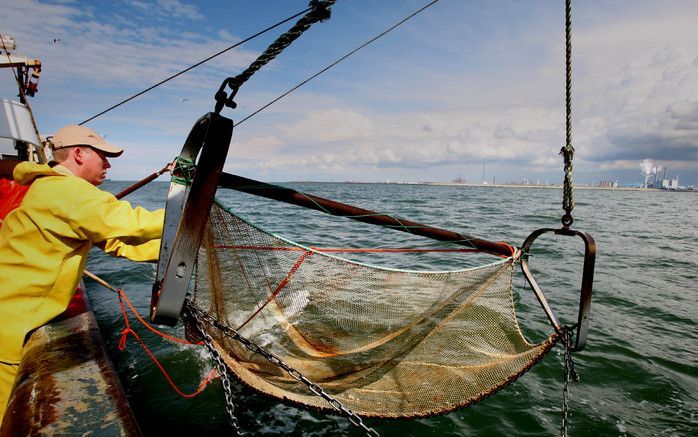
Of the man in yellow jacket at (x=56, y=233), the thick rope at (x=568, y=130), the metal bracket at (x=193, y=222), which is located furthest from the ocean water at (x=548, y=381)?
the thick rope at (x=568, y=130)

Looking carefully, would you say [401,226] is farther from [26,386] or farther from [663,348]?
[663,348]

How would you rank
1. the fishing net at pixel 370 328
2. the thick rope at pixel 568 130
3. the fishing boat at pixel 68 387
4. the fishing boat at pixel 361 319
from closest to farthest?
the fishing boat at pixel 68 387 < the thick rope at pixel 568 130 < the fishing boat at pixel 361 319 < the fishing net at pixel 370 328

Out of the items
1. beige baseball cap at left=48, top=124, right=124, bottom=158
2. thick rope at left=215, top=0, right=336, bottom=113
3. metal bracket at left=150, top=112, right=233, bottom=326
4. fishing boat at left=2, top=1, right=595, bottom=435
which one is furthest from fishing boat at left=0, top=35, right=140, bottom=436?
thick rope at left=215, top=0, right=336, bottom=113

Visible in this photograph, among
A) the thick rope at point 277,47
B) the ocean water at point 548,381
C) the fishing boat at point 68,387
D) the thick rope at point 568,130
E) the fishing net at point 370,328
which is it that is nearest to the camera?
the thick rope at point 277,47

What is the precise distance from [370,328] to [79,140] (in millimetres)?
2953

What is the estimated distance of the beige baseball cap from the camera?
2.60 metres

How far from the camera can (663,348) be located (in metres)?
6.63

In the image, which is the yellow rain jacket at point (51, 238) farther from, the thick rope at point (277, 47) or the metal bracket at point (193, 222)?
the thick rope at point (277, 47)

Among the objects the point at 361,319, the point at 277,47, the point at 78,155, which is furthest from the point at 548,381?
the point at 78,155

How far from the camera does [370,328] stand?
11.7ft

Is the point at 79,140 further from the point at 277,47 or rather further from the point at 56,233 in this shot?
the point at 277,47

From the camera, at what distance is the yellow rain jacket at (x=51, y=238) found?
1948 mm

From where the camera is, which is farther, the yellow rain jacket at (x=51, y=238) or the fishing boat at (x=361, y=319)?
the fishing boat at (x=361, y=319)

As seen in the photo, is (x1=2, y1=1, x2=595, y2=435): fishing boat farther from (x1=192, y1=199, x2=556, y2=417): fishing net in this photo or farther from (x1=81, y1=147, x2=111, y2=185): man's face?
(x1=81, y1=147, x2=111, y2=185): man's face
